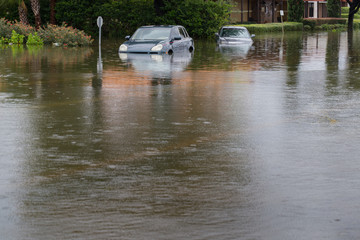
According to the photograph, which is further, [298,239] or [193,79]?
[193,79]

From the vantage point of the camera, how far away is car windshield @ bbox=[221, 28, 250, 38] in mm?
42312

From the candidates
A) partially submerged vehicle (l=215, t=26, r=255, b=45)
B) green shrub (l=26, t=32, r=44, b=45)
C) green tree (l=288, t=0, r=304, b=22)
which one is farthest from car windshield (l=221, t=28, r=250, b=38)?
green tree (l=288, t=0, r=304, b=22)

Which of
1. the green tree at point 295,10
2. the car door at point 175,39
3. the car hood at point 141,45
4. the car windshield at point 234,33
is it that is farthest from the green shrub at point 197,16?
the green tree at point 295,10

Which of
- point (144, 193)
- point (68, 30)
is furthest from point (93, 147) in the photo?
point (68, 30)

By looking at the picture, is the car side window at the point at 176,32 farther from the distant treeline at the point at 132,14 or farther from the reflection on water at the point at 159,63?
the distant treeline at the point at 132,14

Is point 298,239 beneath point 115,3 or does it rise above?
beneath

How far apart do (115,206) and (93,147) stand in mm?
3021

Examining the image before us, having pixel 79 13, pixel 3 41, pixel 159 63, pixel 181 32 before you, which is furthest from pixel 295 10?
pixel 159 63

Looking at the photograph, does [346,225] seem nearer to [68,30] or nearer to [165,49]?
[165,49]

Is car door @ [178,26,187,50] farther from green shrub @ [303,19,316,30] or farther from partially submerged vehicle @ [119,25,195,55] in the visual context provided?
green shrub @ [303,19,316,30]

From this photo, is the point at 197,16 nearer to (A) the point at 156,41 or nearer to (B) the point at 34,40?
(B) the point at 34,40

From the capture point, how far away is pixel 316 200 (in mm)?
6895

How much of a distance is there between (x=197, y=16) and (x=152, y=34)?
16.7 m

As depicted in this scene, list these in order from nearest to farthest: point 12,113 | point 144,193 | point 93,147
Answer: point 144,193 < point 93,147 < point 12,113
